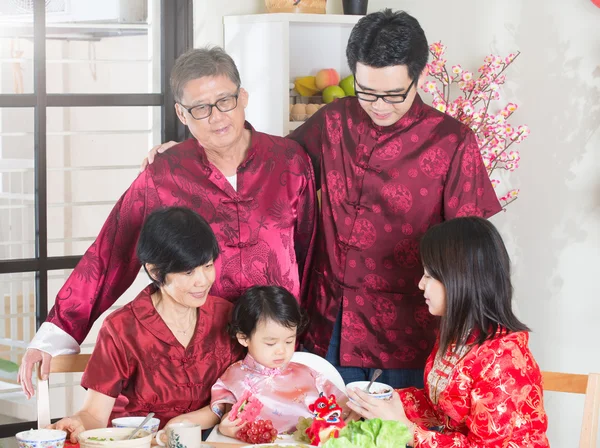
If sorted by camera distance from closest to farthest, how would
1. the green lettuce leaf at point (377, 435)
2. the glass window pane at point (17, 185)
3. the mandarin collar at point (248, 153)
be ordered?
the green lettuce leaf at point (377, 435)
the mandarin collar at point (248, 153)
the glass window pane at point (17, 185)

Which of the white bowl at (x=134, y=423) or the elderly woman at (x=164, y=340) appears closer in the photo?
the white bowl at (x=134, y=423)

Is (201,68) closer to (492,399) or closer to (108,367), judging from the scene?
(108,367)

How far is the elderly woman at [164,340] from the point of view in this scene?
1.95m

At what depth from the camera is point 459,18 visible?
3301 mm

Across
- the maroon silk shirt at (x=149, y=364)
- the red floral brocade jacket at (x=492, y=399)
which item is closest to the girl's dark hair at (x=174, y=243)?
the maroon silk shirt at (x=149, y=364)

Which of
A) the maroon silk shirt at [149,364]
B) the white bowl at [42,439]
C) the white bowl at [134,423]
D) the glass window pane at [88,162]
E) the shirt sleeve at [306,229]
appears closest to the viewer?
the white bowl at [42,439]

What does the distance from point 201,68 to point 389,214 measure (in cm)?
57

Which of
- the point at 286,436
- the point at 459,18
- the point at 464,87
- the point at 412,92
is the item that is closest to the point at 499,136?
the point at 464,87

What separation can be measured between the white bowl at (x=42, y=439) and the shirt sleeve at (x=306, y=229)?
883 mm

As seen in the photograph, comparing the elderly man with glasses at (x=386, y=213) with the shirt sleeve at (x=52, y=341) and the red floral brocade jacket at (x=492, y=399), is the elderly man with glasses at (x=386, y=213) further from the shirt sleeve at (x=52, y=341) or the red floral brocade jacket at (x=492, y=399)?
the shirt sleeve at (x=52, y=341)

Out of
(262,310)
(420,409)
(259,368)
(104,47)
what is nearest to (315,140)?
(262,310)

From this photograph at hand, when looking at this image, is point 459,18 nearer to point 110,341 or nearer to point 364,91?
point 364,91

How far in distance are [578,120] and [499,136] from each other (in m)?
0.26

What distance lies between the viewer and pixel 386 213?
2.19 m
